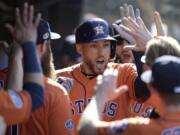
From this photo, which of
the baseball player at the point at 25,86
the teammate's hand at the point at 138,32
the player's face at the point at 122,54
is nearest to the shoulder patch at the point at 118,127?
the baseball player at the point at 25,86

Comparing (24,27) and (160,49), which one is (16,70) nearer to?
(24,27)

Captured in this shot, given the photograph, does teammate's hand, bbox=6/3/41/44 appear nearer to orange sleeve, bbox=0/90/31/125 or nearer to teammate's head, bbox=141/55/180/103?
orange sleeve, bbox=0/90/31/125

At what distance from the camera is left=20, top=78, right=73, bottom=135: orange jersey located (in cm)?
330

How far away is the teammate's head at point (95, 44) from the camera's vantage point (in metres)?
4.09

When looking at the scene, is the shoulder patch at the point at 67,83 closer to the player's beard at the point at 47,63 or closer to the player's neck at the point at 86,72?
the player's neck at the point at 86,72

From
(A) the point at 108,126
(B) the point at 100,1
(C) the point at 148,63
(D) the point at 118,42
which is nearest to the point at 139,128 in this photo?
(A) the point at 108,126

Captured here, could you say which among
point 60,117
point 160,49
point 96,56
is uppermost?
point 160,49

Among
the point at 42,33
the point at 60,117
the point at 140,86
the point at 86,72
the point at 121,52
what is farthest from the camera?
the point at 121,52

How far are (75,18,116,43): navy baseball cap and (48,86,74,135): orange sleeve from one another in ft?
2.81

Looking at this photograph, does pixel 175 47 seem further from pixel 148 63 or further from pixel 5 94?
pixel 5 94

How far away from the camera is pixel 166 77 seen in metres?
2.72

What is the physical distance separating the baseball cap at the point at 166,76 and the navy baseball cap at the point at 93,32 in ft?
4.40

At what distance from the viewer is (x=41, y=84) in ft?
9.54

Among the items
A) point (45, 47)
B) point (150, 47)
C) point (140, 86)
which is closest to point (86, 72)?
point (140, 86)
